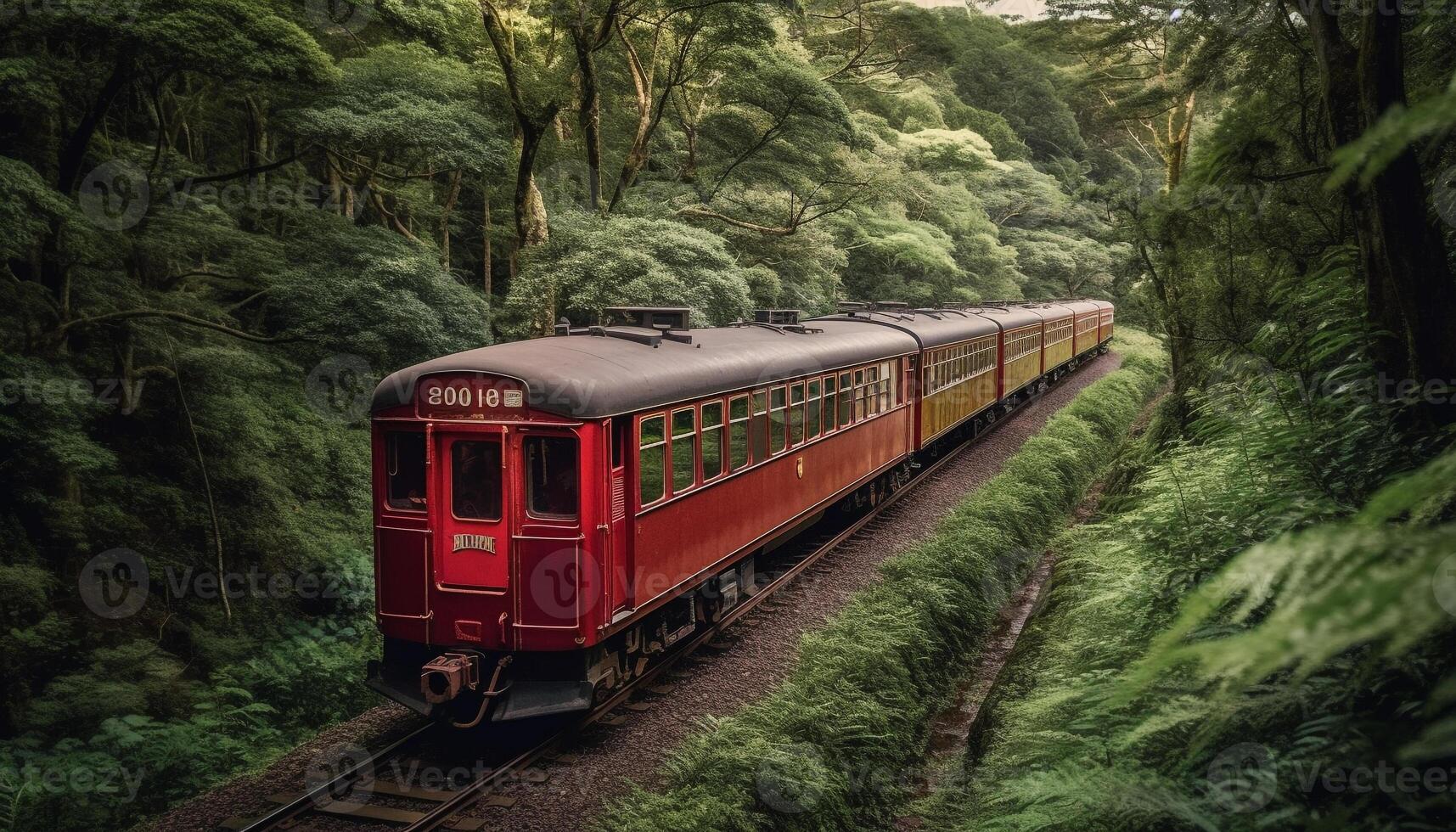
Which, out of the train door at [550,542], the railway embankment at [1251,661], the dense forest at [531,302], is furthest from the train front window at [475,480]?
the railway embankment at [1251,661]

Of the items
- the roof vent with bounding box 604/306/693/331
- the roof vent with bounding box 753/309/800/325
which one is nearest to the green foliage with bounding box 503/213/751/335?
the roof vent with bounding box 753/309/800/325

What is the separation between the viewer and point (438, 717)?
7371mm

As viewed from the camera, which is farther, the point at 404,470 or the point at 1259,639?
the point at 404,470

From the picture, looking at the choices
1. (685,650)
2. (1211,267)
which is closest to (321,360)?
(685,650)

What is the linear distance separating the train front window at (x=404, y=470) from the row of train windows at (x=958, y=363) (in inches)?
409

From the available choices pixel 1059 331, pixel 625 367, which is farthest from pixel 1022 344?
pixel 625 367

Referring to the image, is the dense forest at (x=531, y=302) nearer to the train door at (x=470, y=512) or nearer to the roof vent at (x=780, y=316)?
the roof vent at (x=780, y=316)

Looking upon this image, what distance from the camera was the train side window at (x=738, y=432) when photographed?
9.35 meters

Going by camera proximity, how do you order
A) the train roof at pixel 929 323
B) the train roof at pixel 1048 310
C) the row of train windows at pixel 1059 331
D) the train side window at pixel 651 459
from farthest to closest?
the row of train windows at pixel 1059 331
the train roof at pixel 1048 310
the train roof at pixel 929 323
the train side window at pixel 651 459

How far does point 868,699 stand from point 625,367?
3.37 meters

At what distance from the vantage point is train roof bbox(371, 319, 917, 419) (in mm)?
7094

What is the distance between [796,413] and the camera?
435 inches

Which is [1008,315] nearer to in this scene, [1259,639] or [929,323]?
[929,323]

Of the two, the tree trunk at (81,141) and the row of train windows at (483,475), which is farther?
the tree trunk at (81,141)
